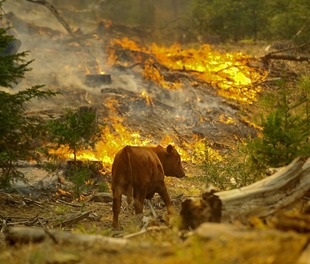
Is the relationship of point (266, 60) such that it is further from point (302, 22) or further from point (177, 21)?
point (177, 21)

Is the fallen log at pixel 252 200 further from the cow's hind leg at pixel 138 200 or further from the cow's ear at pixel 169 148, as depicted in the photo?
the cow's ear at pixel 169 148

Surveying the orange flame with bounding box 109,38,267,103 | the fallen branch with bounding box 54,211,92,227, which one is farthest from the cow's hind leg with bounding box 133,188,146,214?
the orange flame with bounding box 109,38,267,103

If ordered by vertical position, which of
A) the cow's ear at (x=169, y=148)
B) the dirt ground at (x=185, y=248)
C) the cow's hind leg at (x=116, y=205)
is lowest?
the cow's hind leg at (x=116, y=205)

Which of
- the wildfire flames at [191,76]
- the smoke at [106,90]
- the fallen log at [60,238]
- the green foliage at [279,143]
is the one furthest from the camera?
the smoke at [106,90]

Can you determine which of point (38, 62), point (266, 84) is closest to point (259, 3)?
point (266, 84)

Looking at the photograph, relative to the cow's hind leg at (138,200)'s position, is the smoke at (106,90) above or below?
above

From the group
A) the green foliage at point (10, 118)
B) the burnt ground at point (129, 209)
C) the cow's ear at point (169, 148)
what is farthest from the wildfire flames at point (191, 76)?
the green foliage at point (10, 118)

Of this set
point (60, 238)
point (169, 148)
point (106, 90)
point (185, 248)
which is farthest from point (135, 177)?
point (106, 90)

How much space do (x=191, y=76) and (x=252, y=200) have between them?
18.5 metres

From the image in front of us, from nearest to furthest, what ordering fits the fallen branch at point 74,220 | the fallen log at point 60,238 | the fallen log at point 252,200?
the fallen log at point 60,238
the fallen log at point 252,200
the fallen branch at point 74,220

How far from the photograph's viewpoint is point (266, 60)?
22.8 m

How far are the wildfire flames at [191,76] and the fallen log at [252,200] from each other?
36.3ft

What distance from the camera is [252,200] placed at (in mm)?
4820

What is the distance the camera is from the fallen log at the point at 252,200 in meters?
4.68
